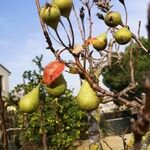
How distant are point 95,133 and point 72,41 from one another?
1186mm

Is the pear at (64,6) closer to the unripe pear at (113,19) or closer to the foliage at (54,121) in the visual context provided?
the unripe pear at (113,19)

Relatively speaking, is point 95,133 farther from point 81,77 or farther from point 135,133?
point 135,133

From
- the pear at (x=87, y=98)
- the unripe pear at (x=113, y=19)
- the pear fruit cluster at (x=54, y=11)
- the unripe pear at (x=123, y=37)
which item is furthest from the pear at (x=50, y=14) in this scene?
the unripe pear at (x=113, y=19)

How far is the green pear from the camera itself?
56.5 inches

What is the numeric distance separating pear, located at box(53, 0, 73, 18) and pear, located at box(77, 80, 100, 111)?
0.94ft

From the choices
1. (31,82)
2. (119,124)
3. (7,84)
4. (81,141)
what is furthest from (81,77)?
(7,84)

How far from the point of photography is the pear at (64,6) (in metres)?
1.42

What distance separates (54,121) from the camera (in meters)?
13.7

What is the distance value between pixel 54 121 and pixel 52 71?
12.4 meters

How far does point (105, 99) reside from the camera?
1339mm

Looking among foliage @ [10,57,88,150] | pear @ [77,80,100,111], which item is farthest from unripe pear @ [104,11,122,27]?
foliage @ [10,57,88,150]

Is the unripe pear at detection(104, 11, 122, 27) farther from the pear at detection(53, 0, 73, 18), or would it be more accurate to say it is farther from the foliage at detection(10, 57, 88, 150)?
the foliage at detection(10, 57, 88, 150)

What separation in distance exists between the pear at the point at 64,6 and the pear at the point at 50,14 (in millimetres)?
37

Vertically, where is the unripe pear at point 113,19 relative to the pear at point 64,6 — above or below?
above
